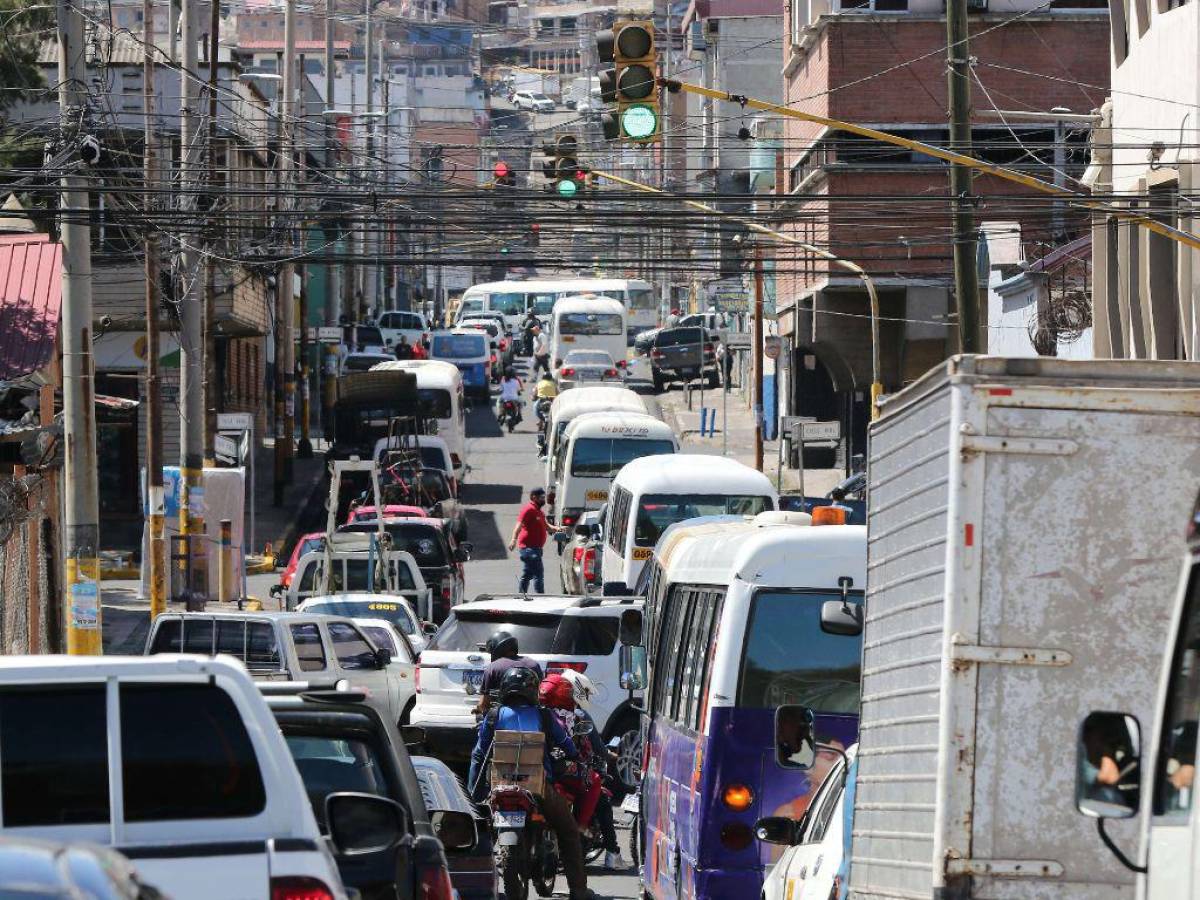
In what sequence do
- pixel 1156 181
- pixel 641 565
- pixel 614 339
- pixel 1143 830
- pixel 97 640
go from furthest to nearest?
pixel 614 339, pixel 641 565, pixel 1156 181, pixel 97 640, pixel 1143 830

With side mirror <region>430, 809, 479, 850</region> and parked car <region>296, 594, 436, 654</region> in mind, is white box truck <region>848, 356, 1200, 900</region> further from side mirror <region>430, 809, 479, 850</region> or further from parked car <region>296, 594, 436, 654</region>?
parked car <region>296, 594, 436, 654</region>

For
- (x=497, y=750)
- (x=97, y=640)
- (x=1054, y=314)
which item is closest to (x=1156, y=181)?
(x=1054, y=314)

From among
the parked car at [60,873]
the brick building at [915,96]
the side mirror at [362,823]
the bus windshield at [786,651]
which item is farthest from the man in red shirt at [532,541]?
the parked car at [60,873]

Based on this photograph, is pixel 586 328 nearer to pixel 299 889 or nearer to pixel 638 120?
pixel 638 120

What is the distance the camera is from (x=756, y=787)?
421 inches

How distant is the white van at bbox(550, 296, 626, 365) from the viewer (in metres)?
67.6

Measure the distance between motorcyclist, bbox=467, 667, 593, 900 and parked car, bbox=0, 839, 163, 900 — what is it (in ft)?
28.9

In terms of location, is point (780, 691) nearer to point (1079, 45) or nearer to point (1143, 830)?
point (1143, 830)

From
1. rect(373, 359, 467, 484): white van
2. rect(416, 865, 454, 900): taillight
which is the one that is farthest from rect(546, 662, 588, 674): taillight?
rect(373, 359, 467, 484): white van

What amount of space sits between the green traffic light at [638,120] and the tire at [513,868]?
6655 mm

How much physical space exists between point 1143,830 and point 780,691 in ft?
16.1

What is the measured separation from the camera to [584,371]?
62.2 meters

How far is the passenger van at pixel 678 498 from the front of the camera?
28.2m

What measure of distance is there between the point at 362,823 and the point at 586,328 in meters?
60.9
